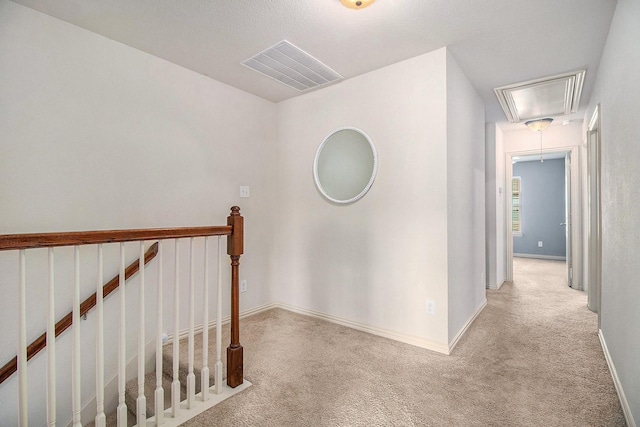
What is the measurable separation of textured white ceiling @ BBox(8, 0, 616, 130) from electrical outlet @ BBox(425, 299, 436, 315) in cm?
192

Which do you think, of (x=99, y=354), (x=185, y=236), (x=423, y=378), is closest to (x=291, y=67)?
(x=185, y=236)

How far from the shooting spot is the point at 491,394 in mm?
1804

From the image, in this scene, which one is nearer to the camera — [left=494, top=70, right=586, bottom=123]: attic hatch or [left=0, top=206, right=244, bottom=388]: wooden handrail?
[left=0, top=206, right=244, bottom=388]: wooden handrail

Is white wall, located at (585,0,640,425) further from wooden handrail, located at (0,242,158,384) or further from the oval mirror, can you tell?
wooden handrail, located at (0,242,158,384)

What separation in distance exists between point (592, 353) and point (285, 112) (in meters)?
3.42

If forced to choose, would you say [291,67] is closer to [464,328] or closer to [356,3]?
[356,3]

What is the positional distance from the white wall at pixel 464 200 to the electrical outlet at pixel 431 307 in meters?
0.12

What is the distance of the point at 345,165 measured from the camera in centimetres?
289

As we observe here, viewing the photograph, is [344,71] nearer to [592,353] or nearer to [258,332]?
[258,332]

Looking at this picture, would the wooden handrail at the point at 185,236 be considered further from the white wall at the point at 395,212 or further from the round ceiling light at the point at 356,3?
the round ceiling light at the point at 356,3

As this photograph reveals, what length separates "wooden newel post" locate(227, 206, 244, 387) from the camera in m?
1.90

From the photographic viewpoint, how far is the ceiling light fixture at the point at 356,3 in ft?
5.69

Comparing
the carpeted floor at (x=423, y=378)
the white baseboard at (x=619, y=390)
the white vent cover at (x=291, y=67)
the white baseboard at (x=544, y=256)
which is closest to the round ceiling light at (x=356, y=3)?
the white vent cover at (x=291, y=67)

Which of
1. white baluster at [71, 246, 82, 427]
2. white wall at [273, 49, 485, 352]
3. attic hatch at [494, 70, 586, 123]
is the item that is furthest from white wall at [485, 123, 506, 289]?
white baluster at [71, 246, 82, 427]
